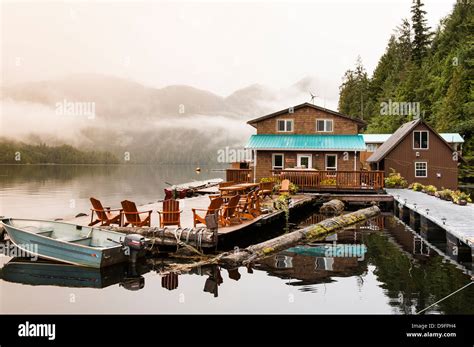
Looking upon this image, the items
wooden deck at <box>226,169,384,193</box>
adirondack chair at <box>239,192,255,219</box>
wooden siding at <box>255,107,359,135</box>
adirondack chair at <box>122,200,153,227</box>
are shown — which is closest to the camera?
adirondack chair at <box>122,200,153,227</box>

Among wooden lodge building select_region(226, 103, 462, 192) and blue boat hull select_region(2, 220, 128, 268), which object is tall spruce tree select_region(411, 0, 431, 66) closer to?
wooden lodge building select_region(226, 103, 462, 192)

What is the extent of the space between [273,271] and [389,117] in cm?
7298

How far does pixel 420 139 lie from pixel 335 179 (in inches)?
455

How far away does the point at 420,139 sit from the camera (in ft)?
128

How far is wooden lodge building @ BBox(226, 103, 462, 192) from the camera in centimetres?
3212

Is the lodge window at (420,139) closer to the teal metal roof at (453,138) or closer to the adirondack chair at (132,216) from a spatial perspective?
the teal metal roof at (453,138)

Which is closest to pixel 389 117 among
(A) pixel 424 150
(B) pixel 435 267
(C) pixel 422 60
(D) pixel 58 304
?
(C) pixel 422 60

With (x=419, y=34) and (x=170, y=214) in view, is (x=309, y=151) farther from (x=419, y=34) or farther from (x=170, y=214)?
(x=419, y=34)

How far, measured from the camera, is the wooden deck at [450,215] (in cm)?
1502

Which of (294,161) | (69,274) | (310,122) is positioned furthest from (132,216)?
(310,122)

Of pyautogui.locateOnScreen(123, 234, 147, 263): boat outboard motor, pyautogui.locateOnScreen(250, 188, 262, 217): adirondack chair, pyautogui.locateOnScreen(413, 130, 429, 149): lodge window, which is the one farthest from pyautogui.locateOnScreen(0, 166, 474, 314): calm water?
pyautogui.locateOnScreen(413, 130, 429, 149): lodge window

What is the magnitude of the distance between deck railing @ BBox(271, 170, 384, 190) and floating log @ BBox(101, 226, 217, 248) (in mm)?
17436
